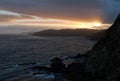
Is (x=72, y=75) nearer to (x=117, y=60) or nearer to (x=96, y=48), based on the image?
(x=96, y=48)

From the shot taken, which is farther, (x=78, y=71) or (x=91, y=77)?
(x=78, y=71)

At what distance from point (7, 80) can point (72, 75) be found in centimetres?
1604

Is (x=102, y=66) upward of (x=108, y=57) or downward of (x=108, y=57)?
downward

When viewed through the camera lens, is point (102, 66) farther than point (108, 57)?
Yes

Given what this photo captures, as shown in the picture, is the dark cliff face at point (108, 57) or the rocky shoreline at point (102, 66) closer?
the dark cliff face at point (108, 57)

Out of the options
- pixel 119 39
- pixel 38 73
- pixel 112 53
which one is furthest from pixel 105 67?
pixel 38 73

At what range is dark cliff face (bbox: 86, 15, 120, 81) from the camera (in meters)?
52.7

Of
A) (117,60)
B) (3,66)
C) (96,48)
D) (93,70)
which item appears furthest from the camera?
(3,66)

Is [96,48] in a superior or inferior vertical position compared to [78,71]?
superior

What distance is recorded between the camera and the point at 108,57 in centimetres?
5706

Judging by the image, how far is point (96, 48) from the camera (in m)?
65.2

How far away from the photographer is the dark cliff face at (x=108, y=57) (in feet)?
173

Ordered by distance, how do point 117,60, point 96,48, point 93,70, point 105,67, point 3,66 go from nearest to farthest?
point 117,60, point 105,67, point 93,70, point 96,48, point 3,66

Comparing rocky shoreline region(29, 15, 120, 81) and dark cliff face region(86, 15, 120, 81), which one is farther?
rocky shoreline region(29, 15, 120, 81)
